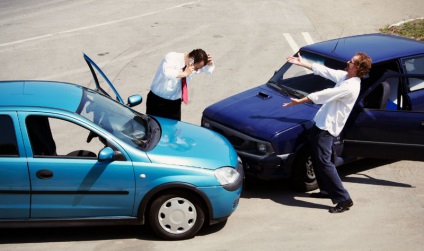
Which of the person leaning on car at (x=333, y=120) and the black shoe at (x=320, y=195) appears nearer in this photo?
the person leaning on car at (x=333, y=120)

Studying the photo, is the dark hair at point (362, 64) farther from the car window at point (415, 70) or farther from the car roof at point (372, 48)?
the car window at point (415, 70)

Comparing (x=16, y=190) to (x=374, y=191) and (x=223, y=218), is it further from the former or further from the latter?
(x=374, y=191)

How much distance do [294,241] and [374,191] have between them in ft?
6.22

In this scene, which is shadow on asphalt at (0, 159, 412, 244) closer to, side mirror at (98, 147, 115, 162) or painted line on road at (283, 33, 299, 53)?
side mirror at (98, 147, 115, 162)

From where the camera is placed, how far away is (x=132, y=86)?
13.5 metres

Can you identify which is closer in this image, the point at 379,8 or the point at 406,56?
the point at 406,56

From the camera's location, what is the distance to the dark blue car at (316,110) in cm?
874

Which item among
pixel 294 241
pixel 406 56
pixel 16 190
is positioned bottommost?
pixel 294 241

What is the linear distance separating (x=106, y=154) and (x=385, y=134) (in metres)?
3.72

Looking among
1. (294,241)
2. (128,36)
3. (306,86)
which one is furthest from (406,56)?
(128,36)

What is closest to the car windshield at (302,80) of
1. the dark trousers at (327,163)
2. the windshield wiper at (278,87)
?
the windshield wiper at (278,87)

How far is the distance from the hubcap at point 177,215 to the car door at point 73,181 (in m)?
0.37

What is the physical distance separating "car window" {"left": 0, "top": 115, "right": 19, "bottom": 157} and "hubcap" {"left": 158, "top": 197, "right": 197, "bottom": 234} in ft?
5.38

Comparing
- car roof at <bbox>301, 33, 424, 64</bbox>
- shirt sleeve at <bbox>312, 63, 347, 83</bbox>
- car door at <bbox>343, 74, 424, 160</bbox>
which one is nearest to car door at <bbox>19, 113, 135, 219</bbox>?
shirt sleeve at <bbox>312, 63, 347, 83</bbox>
